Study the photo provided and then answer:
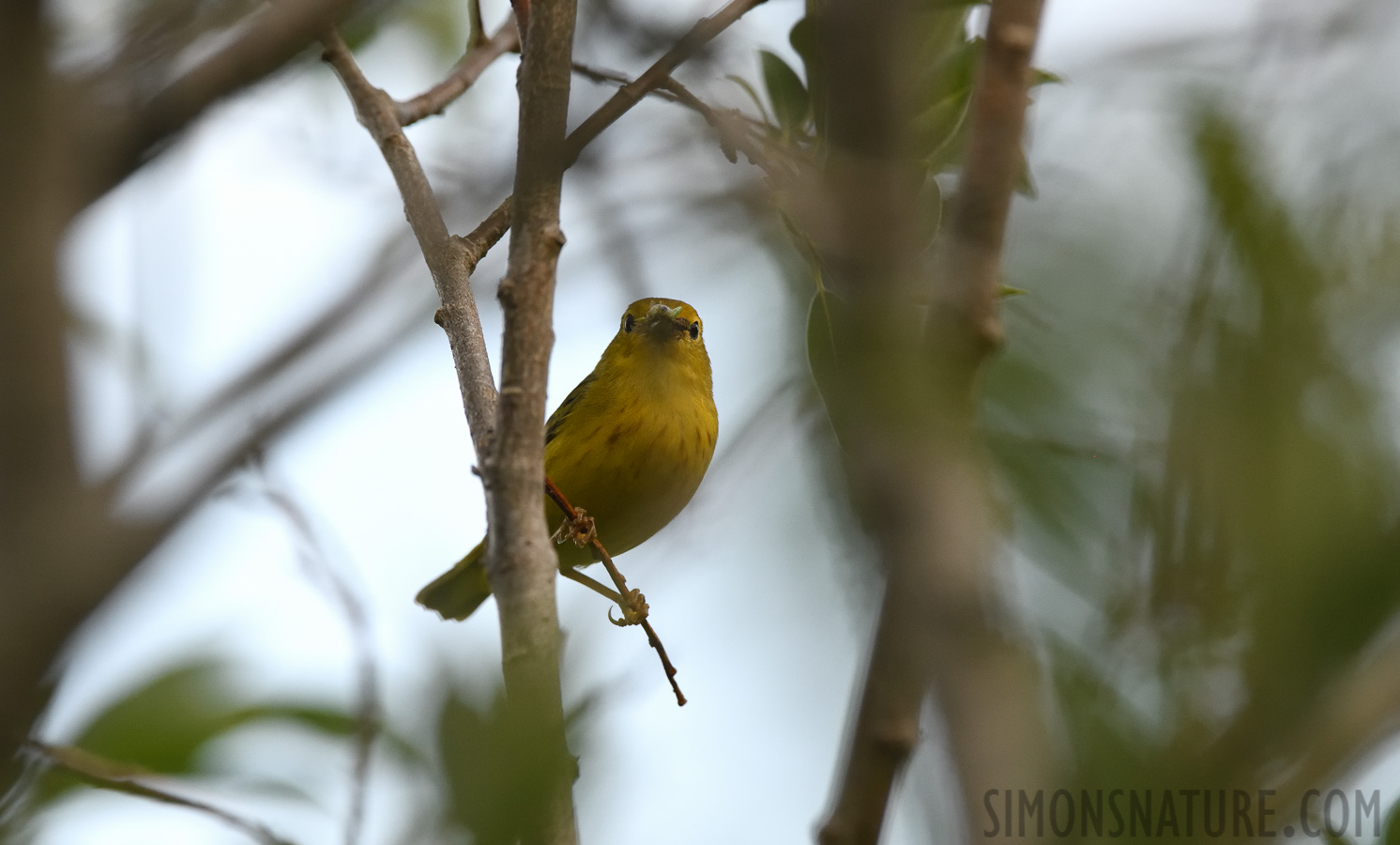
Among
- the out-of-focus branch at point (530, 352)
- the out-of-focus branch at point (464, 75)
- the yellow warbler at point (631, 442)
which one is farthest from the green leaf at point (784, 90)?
the yellow warbler at point (631, 442)

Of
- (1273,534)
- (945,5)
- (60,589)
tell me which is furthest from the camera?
(945,5)

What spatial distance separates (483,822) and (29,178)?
942 mm

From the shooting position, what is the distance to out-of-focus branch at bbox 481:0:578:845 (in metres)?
1.84

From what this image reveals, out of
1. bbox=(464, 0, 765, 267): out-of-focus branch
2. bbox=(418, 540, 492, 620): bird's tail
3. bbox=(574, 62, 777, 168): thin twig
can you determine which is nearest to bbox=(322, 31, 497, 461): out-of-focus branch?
bbox=(464, 0, 765, 267): out-of-focus branch

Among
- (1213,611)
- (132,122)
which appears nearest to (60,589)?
(132,122)

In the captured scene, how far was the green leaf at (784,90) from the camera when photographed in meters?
3.09

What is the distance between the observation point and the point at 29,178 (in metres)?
1.51

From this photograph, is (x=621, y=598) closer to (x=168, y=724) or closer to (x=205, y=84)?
(x=168, y=724)

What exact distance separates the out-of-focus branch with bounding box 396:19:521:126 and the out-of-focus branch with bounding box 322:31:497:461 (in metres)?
0.13

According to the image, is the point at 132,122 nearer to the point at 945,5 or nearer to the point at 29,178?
the point at 29,178

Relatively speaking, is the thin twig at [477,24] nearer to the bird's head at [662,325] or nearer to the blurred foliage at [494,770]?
the bird's head at [662,325]

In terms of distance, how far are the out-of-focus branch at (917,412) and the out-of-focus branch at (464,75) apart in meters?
2.64

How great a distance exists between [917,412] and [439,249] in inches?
77.8

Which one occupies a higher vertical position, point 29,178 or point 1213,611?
point 29,178
